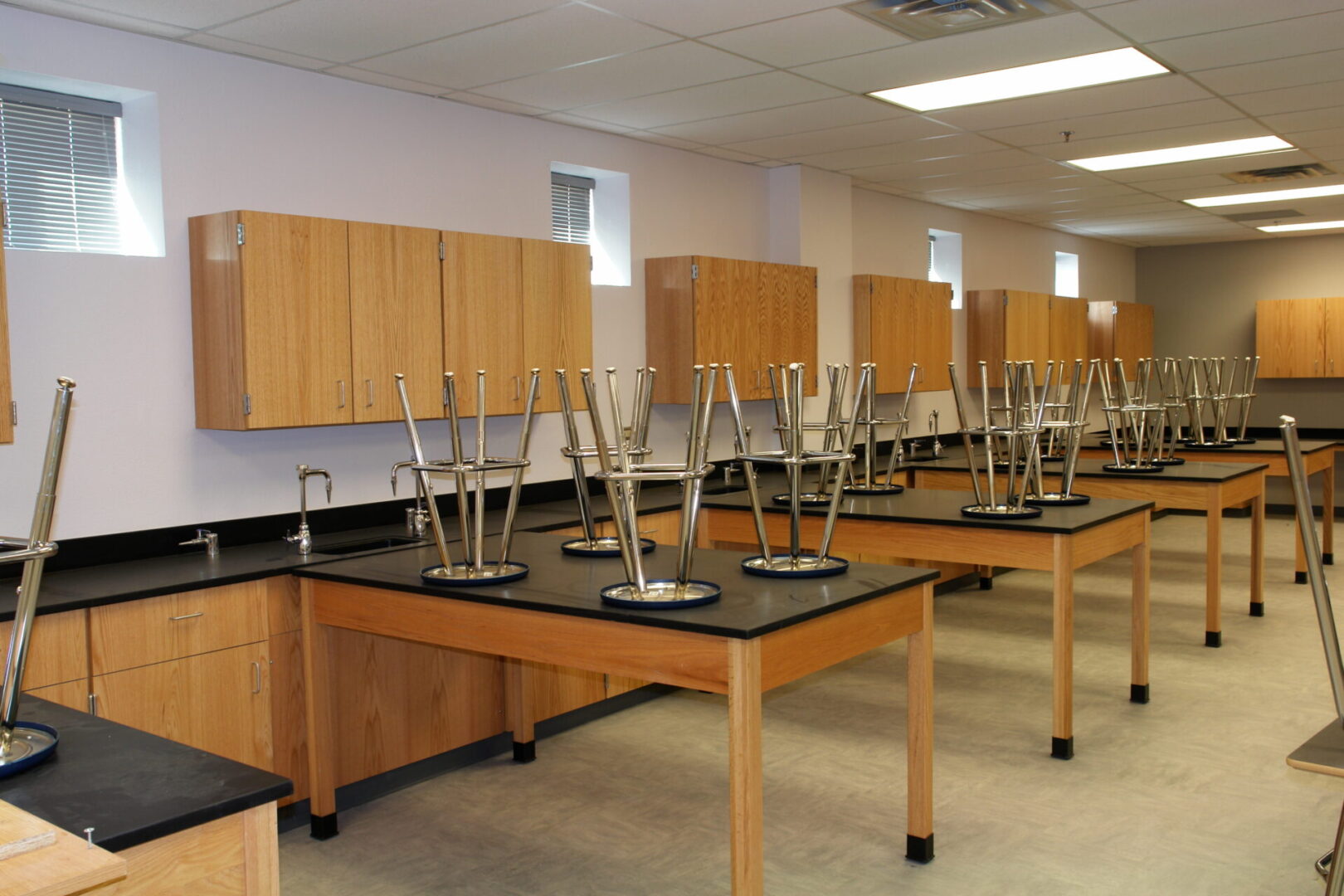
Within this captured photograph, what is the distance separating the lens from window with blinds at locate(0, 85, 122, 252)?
3471 mm

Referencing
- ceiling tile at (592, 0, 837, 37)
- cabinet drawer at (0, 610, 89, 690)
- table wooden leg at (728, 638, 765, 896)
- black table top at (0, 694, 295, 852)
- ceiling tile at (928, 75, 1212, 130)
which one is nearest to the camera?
black table top at (0, 694, 295, 852)

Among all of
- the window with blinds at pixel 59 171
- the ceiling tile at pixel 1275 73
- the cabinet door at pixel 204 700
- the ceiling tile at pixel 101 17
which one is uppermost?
the ceiling tile at pixel 1275 73

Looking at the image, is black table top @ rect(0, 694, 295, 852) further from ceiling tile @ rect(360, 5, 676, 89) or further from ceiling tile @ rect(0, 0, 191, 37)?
ceiling tile @ rect(360, 5, 676, 89)

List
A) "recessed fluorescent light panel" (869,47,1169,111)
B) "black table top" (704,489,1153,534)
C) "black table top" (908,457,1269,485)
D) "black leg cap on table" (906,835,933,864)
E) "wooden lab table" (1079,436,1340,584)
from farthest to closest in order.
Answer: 1. "wooden lab table" (1079,436,1340,584)
2. "black table top" (908,457,1269,485)
3. "recessed fluorescent light panel" (869,47,1169,111)
4. "black table top" (704,489,1153,534)
5. "black leg cap on table" (906,835,933,864)

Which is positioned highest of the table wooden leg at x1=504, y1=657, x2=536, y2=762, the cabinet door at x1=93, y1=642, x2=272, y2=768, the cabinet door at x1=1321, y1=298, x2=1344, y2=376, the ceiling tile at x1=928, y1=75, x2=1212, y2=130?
the ceiling tile at x1=928, y1=75, x2=1212, y2=130

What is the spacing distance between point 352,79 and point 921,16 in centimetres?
210

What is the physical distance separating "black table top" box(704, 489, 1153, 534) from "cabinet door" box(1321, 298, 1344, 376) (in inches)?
258

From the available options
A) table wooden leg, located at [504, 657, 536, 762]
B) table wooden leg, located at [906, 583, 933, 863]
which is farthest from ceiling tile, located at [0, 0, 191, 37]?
table wooden leg, located at [906, 583, 933, 863]

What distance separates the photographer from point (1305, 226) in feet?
31.2

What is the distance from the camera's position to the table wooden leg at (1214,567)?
5.37m

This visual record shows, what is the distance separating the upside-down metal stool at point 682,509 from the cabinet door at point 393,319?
1209 millimetres

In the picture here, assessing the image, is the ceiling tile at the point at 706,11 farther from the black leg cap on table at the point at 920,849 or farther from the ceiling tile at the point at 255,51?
the black leg cap on table at the point at 920,849

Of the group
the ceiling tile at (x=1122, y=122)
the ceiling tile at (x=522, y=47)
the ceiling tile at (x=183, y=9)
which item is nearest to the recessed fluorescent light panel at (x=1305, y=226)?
the ceiling tile at (x=1122, y=122)

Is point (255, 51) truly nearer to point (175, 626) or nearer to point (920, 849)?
point (175, 626)
